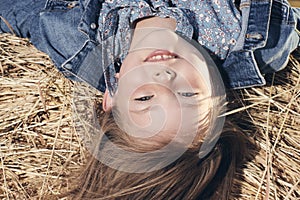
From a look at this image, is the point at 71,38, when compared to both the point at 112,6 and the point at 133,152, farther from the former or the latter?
the point at 133,152

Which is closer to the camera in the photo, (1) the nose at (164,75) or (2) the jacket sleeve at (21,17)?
(1) the nose at (164,75)

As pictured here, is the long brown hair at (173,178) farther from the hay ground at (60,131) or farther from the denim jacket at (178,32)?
the denim jacket at (178,32)

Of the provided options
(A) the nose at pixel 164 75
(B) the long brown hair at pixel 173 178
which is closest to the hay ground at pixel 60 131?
(B) the long brown hair at pixel 173 178

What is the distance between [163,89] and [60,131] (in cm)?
27

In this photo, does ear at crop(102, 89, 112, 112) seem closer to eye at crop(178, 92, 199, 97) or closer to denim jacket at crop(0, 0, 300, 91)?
denim jacket at crop(0, 0, 300, 91)

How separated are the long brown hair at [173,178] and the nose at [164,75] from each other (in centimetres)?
15

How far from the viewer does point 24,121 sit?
1545 mm

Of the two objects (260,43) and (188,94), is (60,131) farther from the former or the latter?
(260,43)

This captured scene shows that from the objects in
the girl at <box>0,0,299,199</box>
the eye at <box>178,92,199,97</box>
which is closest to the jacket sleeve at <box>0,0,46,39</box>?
the girl at <box>0,0,299,199</box>

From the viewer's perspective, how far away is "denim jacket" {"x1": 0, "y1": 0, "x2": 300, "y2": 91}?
63.0 inches

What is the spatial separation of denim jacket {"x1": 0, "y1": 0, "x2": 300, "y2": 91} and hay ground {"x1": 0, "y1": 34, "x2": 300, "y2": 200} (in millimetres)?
42

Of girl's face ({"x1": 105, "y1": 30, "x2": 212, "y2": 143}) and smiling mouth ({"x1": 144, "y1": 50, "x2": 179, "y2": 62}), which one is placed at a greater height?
smiling mouth ({"x1": 144, "y1": 50, "x2": 179, "y2": 62})

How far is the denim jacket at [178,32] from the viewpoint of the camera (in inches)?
63.0

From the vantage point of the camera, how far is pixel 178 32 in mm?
1553
